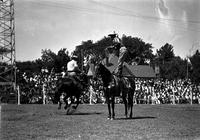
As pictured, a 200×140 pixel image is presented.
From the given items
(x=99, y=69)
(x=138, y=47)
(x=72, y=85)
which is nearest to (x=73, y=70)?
(x=72, y=85)

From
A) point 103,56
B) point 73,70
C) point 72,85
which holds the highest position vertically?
point 103,56

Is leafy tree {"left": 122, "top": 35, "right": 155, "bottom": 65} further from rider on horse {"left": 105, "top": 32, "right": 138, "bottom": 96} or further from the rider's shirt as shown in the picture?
rider on horse {"left": 105, "top": 32, "right": 138, "bottom": 96}

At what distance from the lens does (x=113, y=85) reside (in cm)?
1535

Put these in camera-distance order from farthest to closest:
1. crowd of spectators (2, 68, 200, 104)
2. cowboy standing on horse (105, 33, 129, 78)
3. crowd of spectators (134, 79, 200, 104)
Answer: crowd of spectators (134, 79, 200, 104) < crowd of spectators (2, 68, 200, 104) < cowboy standing on horse (105, 33, 129, 78)

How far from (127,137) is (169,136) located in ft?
3.74

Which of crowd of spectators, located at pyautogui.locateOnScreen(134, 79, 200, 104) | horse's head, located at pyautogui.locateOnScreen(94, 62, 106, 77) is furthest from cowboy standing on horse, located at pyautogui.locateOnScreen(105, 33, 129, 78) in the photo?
crowd of spectators, located at pyautogui.locateOnScreen(134, 79, 200, 104)

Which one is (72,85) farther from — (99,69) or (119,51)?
(119,51)

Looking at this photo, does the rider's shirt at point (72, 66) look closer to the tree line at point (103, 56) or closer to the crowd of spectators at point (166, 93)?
the crowd of spectators at point (166, 93)

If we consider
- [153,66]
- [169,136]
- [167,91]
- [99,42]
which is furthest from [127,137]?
[153,66]

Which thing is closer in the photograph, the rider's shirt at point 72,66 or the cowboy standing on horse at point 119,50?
the cowboy standing on horse at point 119,50

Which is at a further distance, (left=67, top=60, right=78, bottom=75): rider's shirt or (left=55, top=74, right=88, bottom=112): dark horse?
(left=55, top=74, right=88, bottom=112): dark horse

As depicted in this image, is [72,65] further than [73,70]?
No

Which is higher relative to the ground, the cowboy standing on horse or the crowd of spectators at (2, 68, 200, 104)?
the cowboy standing on horse

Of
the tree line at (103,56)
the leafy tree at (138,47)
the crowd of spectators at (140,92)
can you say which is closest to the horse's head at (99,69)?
the crowd of spectators at (140,92)
